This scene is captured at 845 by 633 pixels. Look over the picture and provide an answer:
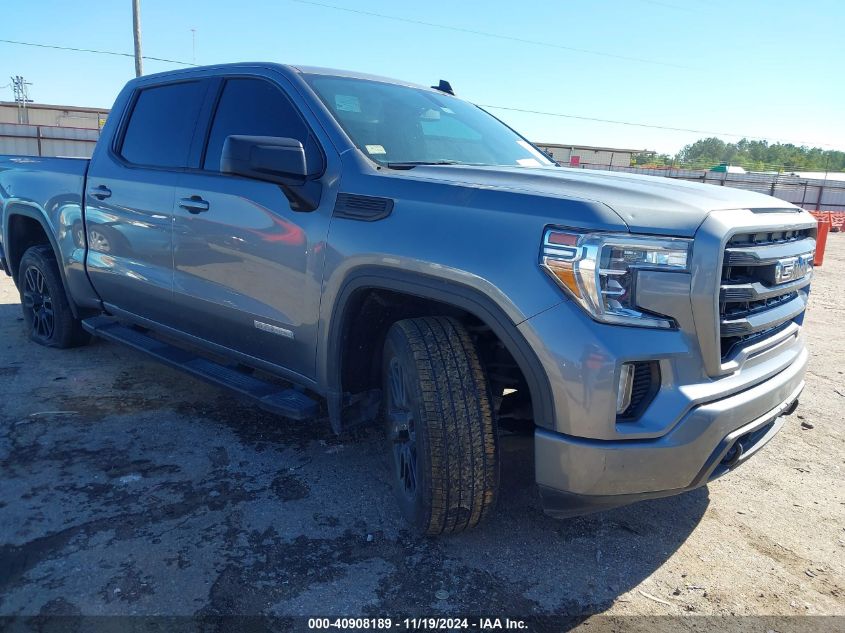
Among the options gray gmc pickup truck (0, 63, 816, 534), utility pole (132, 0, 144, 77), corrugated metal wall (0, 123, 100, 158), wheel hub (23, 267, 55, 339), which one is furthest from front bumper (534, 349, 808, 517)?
corrugated metal wall (0, 123, 100, 158)

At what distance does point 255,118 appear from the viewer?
11.5 ft

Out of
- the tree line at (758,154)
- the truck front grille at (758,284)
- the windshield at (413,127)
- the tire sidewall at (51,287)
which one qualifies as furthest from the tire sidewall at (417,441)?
the tree line at (758,154)

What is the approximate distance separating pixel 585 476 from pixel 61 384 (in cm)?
384

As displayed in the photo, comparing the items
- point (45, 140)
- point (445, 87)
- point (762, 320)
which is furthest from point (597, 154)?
point (762, 320)

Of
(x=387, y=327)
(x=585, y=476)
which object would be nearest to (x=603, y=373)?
(x=585, y=476)

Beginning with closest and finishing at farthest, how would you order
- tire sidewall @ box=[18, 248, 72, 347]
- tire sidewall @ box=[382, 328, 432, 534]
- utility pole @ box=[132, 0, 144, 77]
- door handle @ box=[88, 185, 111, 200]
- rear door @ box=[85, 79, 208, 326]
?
1. tire sidewall @ box=[382, 328, 432, 534]
2. rear door @ box=[85, 79, 208, 326]
3. door handle @ box=[88, 185, 111, 200]
4. tire sidewall @ box=[18, 248, 72, 347]
5. utility pole @ box=[132, 0, 144, 77]

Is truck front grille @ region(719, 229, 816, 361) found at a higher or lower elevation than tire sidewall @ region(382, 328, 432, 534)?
higher

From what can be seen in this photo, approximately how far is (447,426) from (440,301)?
468 mm

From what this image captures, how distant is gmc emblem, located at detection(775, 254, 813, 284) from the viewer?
8.24ft

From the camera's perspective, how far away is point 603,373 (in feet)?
6.89

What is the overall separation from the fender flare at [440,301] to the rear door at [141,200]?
143 centimetres

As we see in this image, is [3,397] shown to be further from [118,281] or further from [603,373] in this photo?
[603,373]

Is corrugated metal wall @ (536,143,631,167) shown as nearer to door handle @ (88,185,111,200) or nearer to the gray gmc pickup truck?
door handle @ (88,185,111,200)

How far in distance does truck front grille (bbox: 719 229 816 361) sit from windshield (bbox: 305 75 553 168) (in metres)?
1.43
